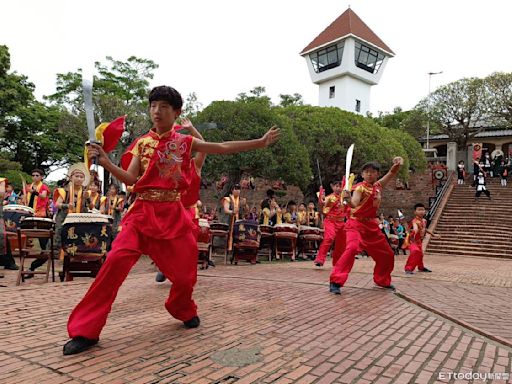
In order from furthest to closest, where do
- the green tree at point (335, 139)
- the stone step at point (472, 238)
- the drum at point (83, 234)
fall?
1. the green tree at point (335, 139)
2. the stone step at point (472, 238)
3. the drum at point (83, 234)

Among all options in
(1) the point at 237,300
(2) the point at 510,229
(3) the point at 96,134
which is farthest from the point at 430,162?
(3) the point at 96,134

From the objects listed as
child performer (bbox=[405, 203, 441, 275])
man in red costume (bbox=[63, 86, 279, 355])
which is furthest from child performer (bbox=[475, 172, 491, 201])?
man in red costume (bbox=[63, 86, 279, 355])

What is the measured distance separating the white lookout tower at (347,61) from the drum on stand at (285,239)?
29.1 m

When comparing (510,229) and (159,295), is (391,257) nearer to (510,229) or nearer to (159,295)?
(159,295)

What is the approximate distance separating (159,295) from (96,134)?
2.62 meters

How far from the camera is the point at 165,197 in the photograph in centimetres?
355

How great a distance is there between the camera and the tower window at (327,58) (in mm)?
39209

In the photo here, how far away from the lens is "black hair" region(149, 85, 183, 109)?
3.46 meters

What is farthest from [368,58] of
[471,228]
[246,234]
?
[246,234]

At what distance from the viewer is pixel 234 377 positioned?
2633 mm

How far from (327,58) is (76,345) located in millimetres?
40920

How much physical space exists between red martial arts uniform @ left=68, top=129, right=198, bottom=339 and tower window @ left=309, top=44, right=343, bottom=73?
3834cm

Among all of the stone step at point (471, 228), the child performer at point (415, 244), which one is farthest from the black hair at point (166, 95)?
the stone step at point (471, 228)

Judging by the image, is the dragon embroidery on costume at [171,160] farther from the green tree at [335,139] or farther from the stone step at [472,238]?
the green tree at [335,139]
